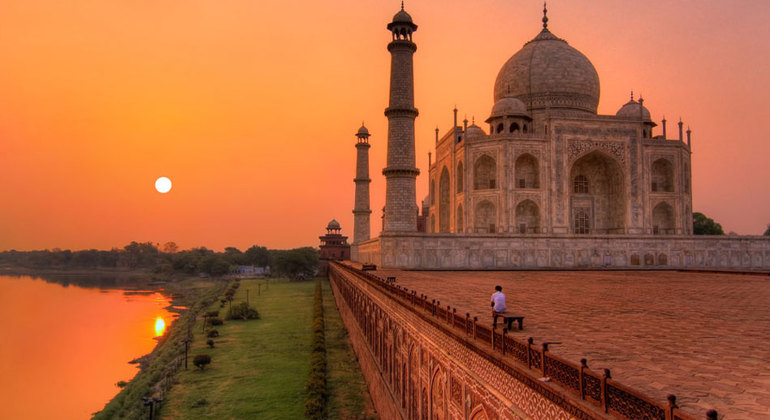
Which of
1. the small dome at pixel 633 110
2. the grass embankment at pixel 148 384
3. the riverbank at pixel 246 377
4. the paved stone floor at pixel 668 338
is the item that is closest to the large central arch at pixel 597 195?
the small dome at pixel 633 110

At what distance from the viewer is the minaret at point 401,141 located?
1051 inches

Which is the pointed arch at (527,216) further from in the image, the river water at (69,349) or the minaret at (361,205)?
the river water at (69,349)

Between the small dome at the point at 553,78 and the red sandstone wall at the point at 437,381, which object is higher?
the small dome at the point at 553,78

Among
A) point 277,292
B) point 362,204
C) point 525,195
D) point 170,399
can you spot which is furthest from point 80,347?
point 525,195

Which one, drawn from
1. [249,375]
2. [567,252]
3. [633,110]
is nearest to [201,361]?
[249,375]

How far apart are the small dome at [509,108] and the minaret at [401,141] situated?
31.2 feet

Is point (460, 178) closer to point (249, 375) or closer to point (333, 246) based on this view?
point (249, 375)

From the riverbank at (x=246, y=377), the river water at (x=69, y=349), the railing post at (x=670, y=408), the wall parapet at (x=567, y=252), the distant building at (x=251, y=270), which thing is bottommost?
the river water at (x=69, y=349)

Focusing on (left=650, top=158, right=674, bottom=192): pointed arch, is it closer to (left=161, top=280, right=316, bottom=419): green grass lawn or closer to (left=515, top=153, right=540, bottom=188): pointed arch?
(left=515, top=153, right=540, bottom=188): pointed arch

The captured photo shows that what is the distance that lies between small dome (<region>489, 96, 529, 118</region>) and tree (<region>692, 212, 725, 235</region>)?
81.8ft

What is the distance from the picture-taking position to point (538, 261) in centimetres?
2806

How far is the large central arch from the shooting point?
3356 cm

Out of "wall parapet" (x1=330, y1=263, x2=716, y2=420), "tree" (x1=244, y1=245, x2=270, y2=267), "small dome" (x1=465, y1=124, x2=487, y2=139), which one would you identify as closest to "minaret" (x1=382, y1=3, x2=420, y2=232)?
"small dome" (x1=465, y1=124, x2=487, y2=139)

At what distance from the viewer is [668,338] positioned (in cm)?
669
